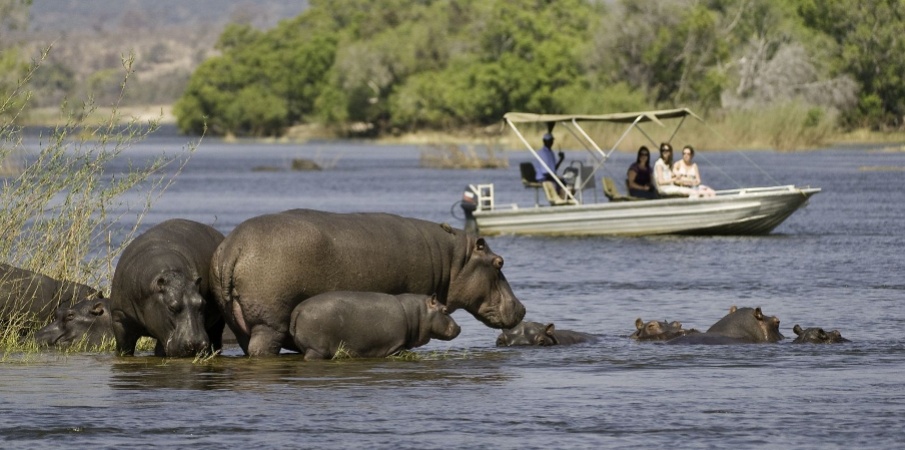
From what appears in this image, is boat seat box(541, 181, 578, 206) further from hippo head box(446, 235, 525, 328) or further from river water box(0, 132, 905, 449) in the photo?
hippo head box(446, 235, 525, 328)

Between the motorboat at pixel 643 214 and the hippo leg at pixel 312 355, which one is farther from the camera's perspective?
the motorboat at pixel 643 214

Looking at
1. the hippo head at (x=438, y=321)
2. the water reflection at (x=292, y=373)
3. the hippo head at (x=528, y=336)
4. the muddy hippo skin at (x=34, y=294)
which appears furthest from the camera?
the hippo head at (x=528, y=336)

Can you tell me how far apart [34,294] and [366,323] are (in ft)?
10.0

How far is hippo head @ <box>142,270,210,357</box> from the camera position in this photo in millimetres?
11289

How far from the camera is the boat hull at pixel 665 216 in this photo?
2708 cm

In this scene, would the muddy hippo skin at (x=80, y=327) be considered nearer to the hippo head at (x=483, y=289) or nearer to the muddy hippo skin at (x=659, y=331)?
the hippo head at (x=483, y=289)

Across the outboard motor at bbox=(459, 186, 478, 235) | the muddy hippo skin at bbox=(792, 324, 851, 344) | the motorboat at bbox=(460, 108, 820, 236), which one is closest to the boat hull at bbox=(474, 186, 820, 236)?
the motorboat at bbox=(460, 108, 820, 236)

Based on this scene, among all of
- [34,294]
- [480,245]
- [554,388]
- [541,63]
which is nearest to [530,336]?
[480,245]

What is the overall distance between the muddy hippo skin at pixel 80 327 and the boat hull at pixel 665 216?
14811 mm

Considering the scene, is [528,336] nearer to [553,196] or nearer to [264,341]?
[264,341]

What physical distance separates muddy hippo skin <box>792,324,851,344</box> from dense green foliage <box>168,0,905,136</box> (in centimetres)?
5884

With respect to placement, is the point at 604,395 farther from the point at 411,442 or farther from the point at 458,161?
the point at 458,161

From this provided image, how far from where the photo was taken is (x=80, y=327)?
518 inches

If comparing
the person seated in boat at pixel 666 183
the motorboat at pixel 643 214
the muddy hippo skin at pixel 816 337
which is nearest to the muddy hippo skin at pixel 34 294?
the muddy hippo skin at pixel 816 337
